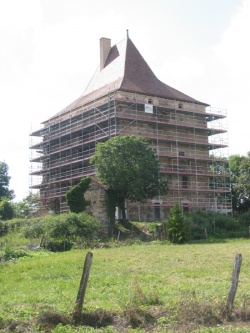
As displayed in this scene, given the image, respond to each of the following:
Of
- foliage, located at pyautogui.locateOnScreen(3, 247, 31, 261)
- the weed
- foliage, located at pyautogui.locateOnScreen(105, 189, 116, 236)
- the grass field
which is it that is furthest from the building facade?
the weed

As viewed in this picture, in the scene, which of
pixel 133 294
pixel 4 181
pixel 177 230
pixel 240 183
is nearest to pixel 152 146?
pixel 240 183

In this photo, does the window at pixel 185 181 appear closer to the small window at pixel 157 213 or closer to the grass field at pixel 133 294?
the small window at pixel 157 213

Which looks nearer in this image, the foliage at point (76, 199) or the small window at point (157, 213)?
the foliage at point (76, 199)

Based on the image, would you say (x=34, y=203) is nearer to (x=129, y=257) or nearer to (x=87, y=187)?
(x=87, y=187)

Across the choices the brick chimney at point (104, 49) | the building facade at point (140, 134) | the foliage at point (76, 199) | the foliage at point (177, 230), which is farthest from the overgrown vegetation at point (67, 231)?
the brick chimney at point (104, 49)

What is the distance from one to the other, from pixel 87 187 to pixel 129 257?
779 inches

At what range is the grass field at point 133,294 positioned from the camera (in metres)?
10.9

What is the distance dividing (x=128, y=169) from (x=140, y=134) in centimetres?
1263

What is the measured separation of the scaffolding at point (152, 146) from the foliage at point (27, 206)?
194 centimetres

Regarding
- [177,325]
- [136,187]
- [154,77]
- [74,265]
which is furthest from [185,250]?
[154,77]

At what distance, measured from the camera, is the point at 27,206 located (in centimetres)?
6588

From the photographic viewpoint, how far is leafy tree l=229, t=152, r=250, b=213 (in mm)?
56097

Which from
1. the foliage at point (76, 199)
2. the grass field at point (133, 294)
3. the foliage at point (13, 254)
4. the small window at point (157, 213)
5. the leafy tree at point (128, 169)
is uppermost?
the leafy tree at point (128, 169)

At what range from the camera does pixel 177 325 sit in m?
10.6
